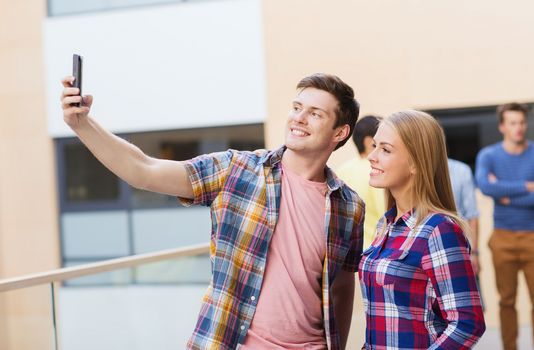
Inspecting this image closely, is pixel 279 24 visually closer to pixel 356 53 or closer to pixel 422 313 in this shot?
pixel 356 53

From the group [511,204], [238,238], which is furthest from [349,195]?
[511,204]

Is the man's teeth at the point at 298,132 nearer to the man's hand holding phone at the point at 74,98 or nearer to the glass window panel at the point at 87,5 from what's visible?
the man's hand holding phone at the point at 74,98

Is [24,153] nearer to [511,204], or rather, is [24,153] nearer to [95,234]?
[95,234]

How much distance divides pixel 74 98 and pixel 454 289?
962 millimetres

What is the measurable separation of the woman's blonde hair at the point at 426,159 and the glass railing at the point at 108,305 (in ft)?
5.49

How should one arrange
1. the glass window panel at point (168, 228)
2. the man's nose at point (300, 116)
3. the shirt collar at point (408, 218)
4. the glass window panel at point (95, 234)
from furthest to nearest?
the glass window panel at point (95, 234) → the glass window panel at point (168, 228) → the man's nose at point (300, 116) → the shirt collar at point (408, 218)

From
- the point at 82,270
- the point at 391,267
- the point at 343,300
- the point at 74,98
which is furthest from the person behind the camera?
the point at 82,270

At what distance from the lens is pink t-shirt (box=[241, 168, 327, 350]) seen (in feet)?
7.23

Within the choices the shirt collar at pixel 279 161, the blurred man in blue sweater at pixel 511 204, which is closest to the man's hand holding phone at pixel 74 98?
the shirt collar at pixel 279 161

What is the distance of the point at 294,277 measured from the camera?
2236mm

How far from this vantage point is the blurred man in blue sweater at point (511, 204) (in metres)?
5.17

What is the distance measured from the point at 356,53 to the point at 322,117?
576 cm

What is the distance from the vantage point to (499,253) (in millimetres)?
5254

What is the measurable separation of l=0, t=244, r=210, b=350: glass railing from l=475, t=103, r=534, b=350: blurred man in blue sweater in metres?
1.79
